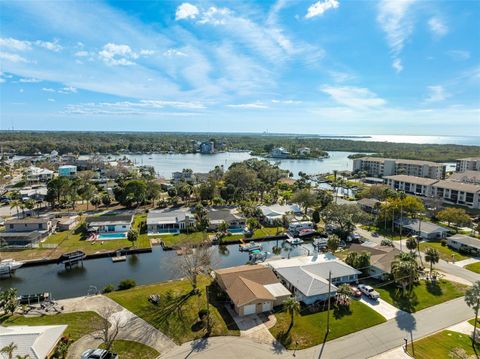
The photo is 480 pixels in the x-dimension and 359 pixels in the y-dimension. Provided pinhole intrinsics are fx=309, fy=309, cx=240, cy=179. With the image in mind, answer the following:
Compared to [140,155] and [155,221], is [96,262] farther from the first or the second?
[140,155]

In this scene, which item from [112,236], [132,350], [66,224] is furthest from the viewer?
[66,224]

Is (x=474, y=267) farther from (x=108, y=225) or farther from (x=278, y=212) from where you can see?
(x=108, y=225)

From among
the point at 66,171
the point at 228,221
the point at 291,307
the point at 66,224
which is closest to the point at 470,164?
the point at 228,221

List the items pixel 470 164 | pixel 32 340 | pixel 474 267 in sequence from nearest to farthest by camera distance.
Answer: pixel 32 340 < pixel 474 267 < pixel 470 164

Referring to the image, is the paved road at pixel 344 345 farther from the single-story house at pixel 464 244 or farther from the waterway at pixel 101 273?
the single-story house at pixel 464 244

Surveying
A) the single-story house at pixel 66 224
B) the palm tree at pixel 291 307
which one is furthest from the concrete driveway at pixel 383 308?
the single-story house at pixel 66 224
